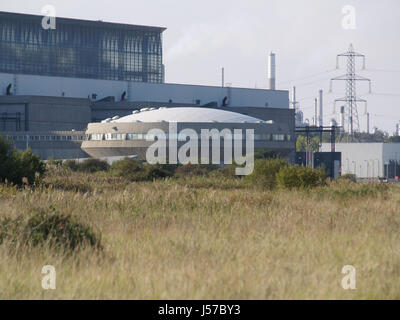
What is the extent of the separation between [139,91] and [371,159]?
51.0 meters

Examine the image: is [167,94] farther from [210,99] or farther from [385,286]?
[385,286]

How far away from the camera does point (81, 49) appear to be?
161m

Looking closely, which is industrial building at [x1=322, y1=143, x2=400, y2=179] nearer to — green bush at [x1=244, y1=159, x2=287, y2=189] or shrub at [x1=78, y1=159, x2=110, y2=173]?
shrub at [x1=78, y1=159, x2=110, y2=173]

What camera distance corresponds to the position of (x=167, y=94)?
435 ft

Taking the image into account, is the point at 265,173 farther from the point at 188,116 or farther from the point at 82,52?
the point at 82,52

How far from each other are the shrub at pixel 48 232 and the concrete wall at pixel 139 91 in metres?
110

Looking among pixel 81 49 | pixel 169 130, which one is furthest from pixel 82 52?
pixel 169 130

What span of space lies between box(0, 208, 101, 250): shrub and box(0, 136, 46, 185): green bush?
21.7 m

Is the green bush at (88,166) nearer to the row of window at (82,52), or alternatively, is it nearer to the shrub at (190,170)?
the shrub at (190,170)

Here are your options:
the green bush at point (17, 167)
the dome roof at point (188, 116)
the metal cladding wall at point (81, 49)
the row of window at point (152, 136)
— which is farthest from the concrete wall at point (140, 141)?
the metal cladding wall at point (81, 49)

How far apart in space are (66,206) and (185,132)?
219 feet

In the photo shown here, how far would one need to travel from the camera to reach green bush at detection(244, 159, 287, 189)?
42.0m

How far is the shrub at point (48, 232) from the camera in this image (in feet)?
44.6
